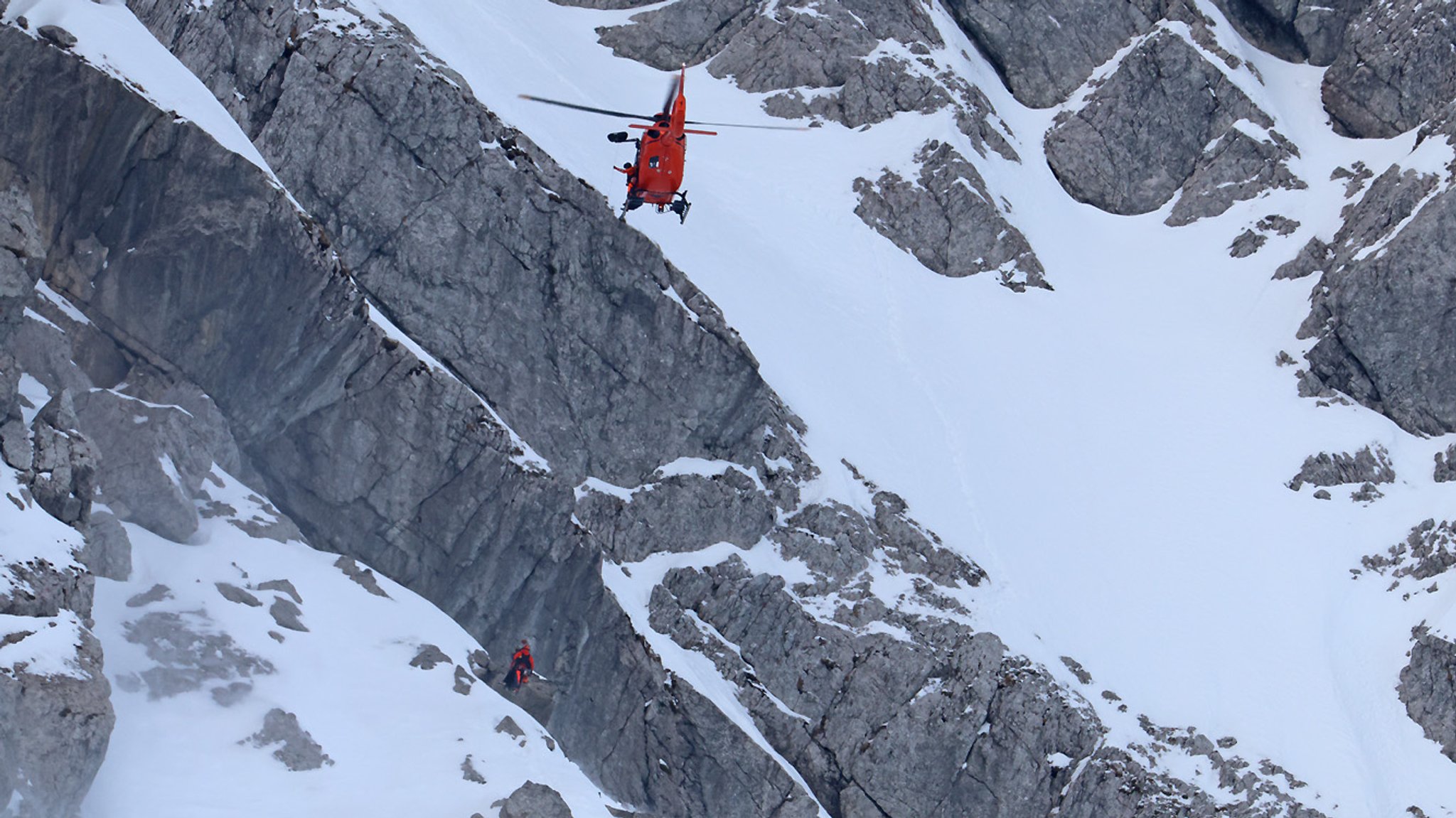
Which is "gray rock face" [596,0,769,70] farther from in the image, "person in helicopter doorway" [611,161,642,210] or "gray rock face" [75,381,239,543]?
"gray rock face" [75,381,239,543]

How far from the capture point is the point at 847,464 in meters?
44.3

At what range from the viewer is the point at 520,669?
34469 millimetres

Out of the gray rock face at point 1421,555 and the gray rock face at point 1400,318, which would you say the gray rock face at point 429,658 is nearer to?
the gray rock face at point 1421,555

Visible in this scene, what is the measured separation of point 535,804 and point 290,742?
4623mm

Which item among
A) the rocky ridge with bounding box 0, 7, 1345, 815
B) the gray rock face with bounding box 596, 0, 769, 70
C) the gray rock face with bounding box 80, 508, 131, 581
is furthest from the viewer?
the gray rock face with bounding box 596, 0, 769, 70

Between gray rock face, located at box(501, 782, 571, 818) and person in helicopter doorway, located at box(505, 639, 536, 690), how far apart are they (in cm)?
466

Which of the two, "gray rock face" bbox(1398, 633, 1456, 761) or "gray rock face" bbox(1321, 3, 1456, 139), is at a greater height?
"gray rock face" bbox(1321, 3, 1456, 139)

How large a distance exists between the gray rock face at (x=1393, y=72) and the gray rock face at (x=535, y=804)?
45.3 metres

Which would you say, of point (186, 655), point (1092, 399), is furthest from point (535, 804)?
point (1092, 399)

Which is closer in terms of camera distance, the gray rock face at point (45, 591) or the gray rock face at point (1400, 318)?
the gray rock face at point (45, 591)

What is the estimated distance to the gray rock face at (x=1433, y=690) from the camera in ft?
133

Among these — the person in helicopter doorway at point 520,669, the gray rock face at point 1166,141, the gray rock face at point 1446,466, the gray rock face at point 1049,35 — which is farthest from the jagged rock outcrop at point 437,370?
the gray rock face at point 1049,35

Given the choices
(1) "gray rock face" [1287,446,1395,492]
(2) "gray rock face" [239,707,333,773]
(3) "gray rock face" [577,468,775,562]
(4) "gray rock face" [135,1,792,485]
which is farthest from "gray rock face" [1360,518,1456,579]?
(2) "gray rock face" [239,707,333,773]

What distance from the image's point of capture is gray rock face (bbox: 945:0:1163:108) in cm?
6594
